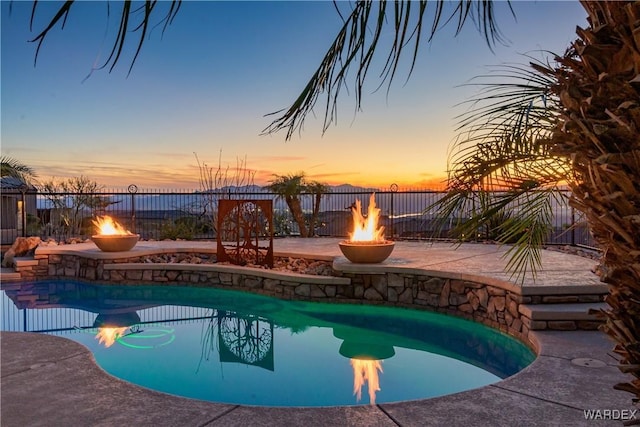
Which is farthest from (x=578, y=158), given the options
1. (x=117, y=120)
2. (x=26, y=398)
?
(x=117, y=120)

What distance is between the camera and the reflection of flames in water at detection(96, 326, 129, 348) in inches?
221

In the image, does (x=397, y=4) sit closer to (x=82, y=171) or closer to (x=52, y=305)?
(x=52, y=305)

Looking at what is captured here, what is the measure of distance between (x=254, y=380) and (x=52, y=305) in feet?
16.7

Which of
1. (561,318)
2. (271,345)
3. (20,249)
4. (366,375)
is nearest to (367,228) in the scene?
(271,345)

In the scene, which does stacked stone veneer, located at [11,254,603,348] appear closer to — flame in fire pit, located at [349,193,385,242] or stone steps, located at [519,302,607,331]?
stone steps, located at [519,302,607,331]

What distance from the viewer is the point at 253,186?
547 inches

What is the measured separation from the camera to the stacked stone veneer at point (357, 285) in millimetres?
5039

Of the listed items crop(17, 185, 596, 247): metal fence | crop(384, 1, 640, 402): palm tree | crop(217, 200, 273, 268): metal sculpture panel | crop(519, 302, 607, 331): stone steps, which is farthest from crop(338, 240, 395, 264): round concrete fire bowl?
crop(384, 1, 640, 402): palm tree

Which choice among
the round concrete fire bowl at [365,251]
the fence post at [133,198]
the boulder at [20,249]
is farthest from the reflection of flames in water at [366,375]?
the fence post at [133,198]

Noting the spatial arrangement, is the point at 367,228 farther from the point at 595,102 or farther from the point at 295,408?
the point at 595,102

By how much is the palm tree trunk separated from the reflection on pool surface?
2861 millimetres

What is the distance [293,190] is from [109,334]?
25.4 feet

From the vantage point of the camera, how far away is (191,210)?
1368cm

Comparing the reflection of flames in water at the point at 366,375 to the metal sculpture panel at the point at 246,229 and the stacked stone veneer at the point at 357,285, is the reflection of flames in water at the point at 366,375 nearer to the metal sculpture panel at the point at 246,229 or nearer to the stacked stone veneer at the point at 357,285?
the stacked stone veneer at the point at 357,285
